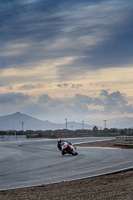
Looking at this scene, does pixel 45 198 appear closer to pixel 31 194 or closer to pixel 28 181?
pixel 31 194

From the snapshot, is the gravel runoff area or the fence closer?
the gravel runoff area

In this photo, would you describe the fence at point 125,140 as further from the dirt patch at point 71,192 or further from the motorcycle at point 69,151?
the dirt patch at point 71,192

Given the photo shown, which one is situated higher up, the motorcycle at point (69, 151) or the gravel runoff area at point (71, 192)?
the motorcycle at point (69, 151)

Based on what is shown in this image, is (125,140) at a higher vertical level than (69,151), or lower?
higher

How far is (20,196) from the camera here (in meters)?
10.4

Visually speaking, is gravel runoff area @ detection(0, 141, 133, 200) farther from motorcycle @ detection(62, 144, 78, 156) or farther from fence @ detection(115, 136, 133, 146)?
fence @ detection(115, 136, 133, 146)

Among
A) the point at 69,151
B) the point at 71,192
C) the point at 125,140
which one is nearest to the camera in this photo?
the point at 71,192

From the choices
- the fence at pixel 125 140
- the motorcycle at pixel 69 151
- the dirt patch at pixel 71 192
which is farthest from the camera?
the fence at pixel 125 140

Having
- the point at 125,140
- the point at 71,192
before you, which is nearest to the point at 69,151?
the point at 125,140

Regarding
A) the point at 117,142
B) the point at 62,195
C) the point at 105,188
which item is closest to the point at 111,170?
the point at 105,188

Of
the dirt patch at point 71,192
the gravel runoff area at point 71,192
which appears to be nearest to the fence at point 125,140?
the gravel runoff area at point 71,192

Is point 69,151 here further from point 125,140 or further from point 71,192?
point 71,192

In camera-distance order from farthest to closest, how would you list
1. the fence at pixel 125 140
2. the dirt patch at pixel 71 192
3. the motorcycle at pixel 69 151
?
the fence at pixel 125 140
the motorcycle at pixel 69 151
the dirt patch at pixel 71 192

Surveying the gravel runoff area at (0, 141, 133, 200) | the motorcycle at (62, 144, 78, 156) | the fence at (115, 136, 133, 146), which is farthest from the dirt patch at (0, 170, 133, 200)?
the fence at (115, 136, 133, 146)
